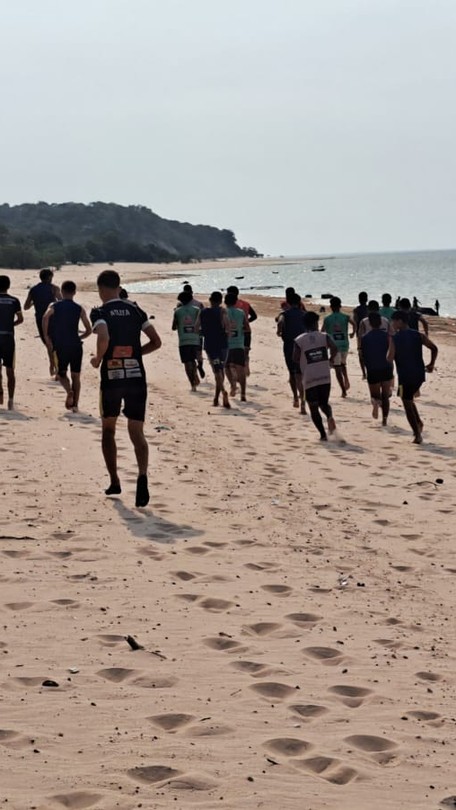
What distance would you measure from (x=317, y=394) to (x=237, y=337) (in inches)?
142

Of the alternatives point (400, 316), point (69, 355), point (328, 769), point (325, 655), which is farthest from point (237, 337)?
point (328, 769)

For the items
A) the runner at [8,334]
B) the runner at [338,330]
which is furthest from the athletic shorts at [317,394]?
the runner at [8,334]

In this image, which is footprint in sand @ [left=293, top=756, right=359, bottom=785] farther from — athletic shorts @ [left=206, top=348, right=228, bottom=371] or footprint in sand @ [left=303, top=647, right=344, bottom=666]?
athletic shorts @ [left=206, top=348, right=228, bottom=371]

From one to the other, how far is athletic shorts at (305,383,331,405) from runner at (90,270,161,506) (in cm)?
442

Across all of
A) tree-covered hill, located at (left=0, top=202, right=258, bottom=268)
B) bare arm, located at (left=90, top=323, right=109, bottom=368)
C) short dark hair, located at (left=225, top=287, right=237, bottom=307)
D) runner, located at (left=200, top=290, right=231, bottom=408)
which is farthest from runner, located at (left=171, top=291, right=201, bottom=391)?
tree-covered hill, located at (left=0, top=202, right=258, bottom=268)

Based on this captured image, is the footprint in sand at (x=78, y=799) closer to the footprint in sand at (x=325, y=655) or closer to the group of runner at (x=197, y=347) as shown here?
the footprint in sand at (x=325, y=655)

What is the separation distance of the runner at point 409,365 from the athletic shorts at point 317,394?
0.88 meters

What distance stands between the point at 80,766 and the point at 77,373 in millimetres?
10195

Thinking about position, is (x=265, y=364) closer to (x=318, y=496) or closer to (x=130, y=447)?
(x=130, y=447)

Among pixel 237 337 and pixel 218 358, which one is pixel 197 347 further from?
pixel 218 358

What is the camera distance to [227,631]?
5.73 m

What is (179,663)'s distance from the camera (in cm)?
524

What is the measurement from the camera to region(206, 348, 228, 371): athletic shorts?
623 inches

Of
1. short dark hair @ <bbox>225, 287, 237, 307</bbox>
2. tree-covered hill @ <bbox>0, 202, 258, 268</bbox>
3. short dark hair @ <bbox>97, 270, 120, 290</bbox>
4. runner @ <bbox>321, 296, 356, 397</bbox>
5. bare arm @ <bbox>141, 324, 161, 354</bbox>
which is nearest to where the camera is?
short dark hair @ <bbox>97, 270, 120, 290</bbox>
